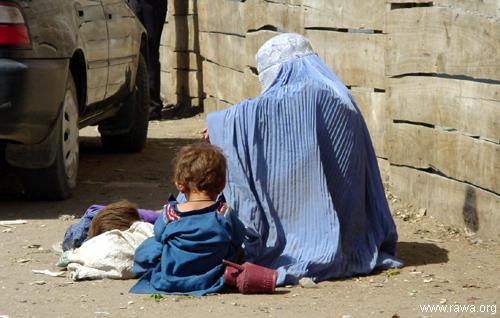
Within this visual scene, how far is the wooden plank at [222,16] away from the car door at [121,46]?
1364 millimetres

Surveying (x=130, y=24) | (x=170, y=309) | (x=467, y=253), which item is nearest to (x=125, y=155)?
(x=130, y=24)

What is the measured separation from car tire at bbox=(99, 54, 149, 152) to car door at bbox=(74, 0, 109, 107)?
46.3 inches

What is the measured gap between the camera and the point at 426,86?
23.8 feet

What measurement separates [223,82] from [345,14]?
13.1ft

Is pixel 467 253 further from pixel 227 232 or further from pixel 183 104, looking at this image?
pixel 183 104

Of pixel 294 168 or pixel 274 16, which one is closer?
pixel 294 168

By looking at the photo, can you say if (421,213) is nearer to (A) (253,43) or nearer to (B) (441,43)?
(B) (441,43)

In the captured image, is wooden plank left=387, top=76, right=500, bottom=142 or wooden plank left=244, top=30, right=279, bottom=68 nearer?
wooden plank left=387, top=76, right=500, bottom=142

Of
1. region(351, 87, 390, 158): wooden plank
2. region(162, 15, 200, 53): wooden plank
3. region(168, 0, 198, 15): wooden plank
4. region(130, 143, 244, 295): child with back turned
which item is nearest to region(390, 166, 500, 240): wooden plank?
region(351, 87, 390, 158): wooden plank

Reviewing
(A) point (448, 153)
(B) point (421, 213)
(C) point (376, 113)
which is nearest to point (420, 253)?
(A) point (448, 153)

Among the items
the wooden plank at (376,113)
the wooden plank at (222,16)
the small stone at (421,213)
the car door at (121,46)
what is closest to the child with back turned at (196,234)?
the small stone at (421,213)

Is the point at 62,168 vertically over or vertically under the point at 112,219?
under

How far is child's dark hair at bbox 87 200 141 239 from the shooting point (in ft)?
20.4

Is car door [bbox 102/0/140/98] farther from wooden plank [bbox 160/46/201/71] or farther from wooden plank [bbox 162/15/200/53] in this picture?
wooden plank [bbox 162/15/200/53]
